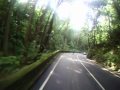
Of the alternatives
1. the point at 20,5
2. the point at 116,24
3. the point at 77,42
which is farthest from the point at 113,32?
the point at 77,42

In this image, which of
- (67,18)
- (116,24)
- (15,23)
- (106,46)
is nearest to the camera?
(15,23)

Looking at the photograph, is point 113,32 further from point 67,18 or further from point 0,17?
point 67,18

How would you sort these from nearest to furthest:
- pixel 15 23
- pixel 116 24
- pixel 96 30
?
pixel 15 23 < pixel 116 24 < pixel 96 30

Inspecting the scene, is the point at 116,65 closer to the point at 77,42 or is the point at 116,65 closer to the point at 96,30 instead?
the point at 96,30

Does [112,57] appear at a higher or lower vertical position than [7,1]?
lower

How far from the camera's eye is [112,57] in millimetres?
36188

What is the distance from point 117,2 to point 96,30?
83.5 feet

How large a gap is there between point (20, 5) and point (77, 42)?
349 ft

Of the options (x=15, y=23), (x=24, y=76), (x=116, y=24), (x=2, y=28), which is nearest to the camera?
(x=24, y=76)

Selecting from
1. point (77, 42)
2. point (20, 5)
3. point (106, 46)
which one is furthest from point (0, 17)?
point (77, 42)

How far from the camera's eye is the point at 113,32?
1540 inches

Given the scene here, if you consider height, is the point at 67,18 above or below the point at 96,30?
above

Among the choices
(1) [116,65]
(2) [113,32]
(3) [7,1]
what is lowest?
(1) [116,65]

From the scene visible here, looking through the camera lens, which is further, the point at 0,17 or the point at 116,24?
the point at 116,24
